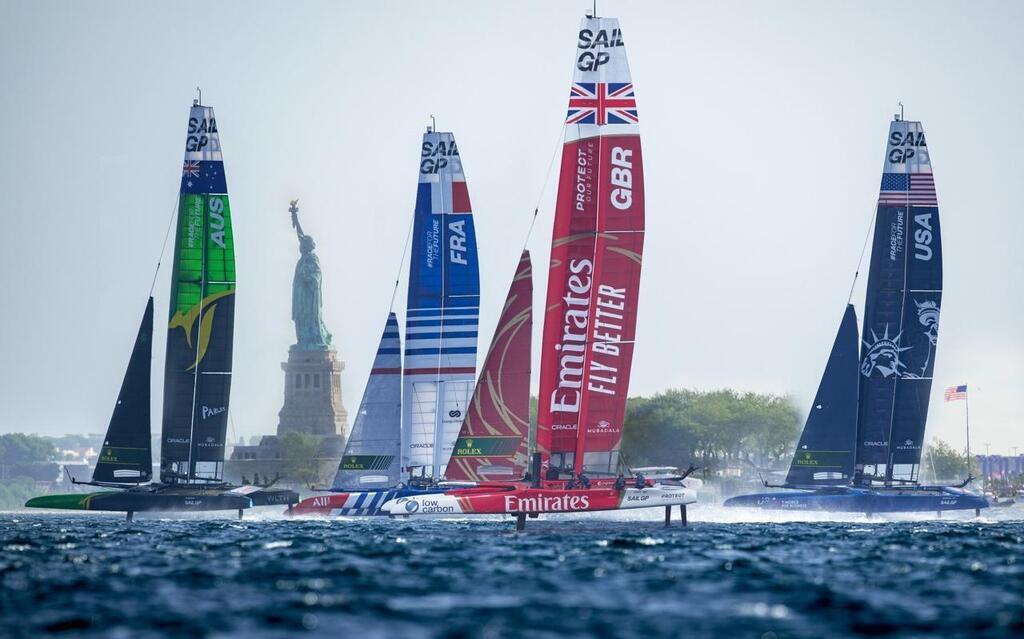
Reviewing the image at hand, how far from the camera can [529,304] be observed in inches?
2047

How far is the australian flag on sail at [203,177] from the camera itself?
65562 mm

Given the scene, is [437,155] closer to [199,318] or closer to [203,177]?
[203,177]

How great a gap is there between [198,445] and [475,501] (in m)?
25.0

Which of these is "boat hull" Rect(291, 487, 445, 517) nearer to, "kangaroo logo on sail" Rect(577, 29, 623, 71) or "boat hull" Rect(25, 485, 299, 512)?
"boat hull" Rect(25, 485, 299, 512)

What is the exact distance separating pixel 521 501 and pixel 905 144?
31780mm

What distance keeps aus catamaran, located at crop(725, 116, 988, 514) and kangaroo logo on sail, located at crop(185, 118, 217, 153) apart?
2795cm

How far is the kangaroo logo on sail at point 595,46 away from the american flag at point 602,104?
0.62m

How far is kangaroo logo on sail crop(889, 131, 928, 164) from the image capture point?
68375mm

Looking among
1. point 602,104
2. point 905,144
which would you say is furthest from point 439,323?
point 905,144

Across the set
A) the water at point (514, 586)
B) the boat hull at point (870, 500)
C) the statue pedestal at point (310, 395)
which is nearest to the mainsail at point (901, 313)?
the boat hull at point (870, 500)

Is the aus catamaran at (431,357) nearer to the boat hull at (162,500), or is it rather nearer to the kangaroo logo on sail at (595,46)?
the boat hull at (162,500)

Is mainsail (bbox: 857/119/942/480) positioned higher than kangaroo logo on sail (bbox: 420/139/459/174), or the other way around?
kangaroo logo on sail (bbox: 420/139/459/174)

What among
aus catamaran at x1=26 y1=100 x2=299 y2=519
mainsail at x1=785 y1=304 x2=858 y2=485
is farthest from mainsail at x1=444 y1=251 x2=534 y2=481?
mainsail at x1=785 y1=304 x2=858 y2=485

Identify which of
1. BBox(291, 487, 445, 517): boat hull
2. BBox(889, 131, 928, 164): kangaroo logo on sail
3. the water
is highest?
BBox(889, 131, 928, 164): kangaroo logo on sail
